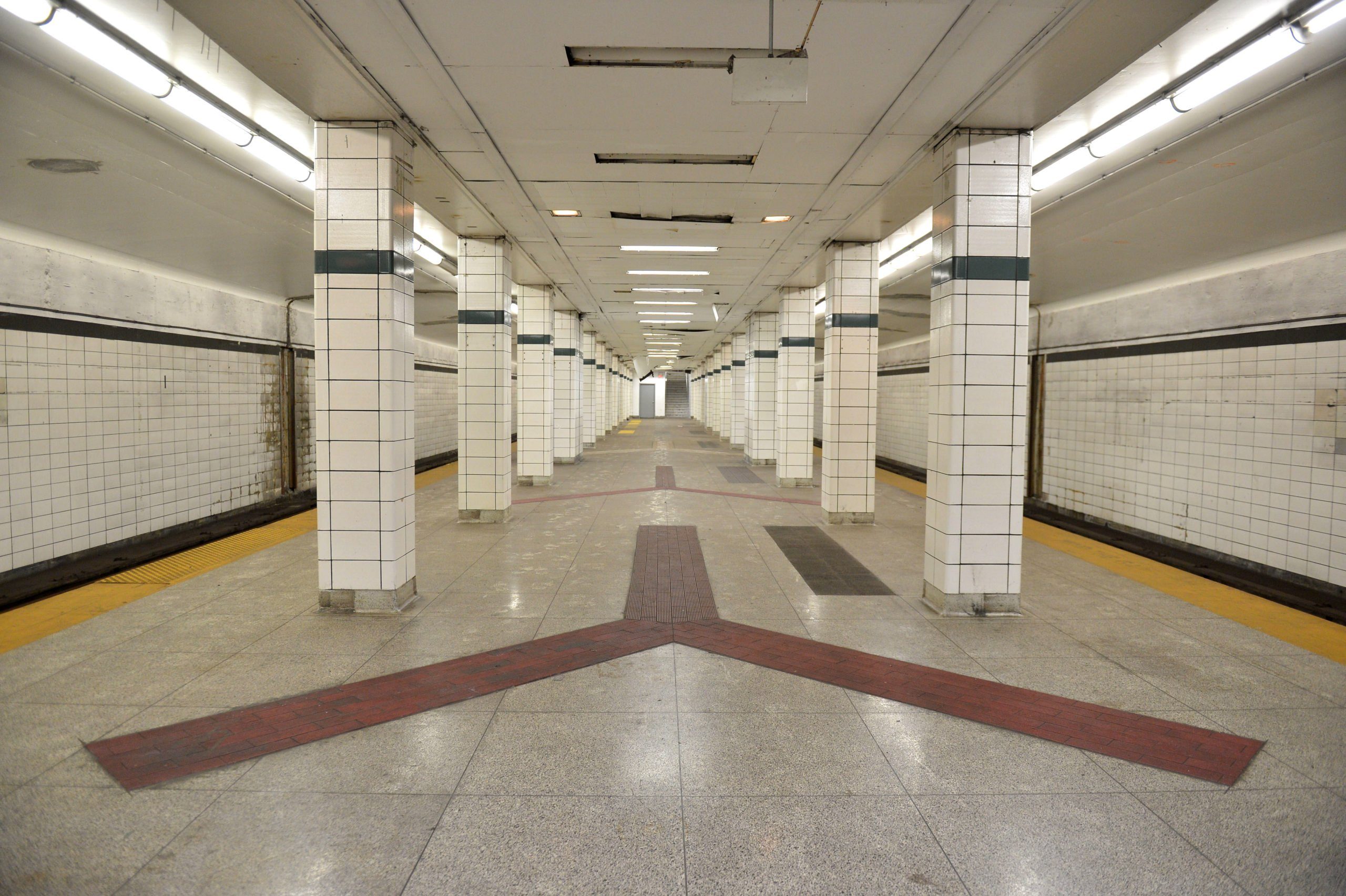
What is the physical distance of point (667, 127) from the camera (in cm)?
530

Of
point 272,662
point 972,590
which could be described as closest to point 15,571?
point 272,662

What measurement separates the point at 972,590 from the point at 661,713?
3.11 m

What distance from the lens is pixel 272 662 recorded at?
4289 millimetres

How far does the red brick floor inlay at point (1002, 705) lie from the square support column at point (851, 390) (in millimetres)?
4675

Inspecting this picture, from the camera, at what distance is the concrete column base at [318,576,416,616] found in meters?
5.31

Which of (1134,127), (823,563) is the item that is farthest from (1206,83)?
(823,563)

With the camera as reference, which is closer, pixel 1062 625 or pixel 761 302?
pixel 1062 625

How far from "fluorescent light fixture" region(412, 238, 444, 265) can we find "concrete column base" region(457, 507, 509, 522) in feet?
12.1

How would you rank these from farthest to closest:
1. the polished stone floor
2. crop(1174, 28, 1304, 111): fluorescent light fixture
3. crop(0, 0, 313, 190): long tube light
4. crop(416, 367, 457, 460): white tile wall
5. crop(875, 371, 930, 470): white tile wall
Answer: crop(416, 367, 457, 460): white tile wall, crop(875, 371, 930, 470): white tile wall, crop(1174, 28, 1304, 111): fluorescent light fixture, crop(0, 0, 313, 190): long tube light, the polished stone floor

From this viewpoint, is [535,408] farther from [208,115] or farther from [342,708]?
[342,708]

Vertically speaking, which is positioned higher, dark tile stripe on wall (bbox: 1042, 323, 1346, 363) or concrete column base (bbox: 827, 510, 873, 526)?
dark tile stripe on wall (bbox: 1042, 323, 1346, 363)

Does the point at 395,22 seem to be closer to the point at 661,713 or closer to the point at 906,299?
the point at 661,713

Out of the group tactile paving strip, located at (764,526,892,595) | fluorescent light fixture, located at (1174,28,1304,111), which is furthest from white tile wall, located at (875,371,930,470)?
fluorescent light fixture, located at (1174,28,1304,111)

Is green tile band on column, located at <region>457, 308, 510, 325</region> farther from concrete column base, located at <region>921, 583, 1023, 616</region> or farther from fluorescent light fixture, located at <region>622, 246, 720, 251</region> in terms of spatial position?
concrete column base, located at <region>921, 583, 1023, 616</region>
